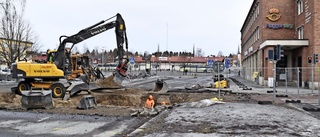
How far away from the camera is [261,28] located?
3700 centimetres

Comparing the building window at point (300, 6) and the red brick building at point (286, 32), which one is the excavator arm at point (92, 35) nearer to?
the red brick building at point (286, 32)

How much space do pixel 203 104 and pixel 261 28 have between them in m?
24.5

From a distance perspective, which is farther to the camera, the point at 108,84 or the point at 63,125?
the point at 108,84

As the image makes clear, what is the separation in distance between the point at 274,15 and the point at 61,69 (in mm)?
24287

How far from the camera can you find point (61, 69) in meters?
22.0

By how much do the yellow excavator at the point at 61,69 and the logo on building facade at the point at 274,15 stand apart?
19327mm

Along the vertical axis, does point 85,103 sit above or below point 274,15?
below

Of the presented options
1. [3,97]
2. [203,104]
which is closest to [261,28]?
[203,104]

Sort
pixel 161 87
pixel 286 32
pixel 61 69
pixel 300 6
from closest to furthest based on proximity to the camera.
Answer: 1. pixel 61 69
2. pixel 161 87
3. pixel 300 6
4. pixel 286 32

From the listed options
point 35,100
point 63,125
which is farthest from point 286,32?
point 63,125

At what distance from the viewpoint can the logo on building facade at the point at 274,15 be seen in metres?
36.1

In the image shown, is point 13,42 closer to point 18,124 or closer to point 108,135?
point 18,124

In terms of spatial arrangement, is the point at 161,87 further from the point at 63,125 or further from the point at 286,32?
the point at 286,32

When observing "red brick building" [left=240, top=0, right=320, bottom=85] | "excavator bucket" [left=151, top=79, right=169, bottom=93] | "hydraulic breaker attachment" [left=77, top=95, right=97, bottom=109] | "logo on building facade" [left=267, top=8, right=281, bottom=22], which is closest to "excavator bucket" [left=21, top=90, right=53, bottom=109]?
"hydraulic breaker attachment" [left=77, top=95, right=97, bottom=109]
